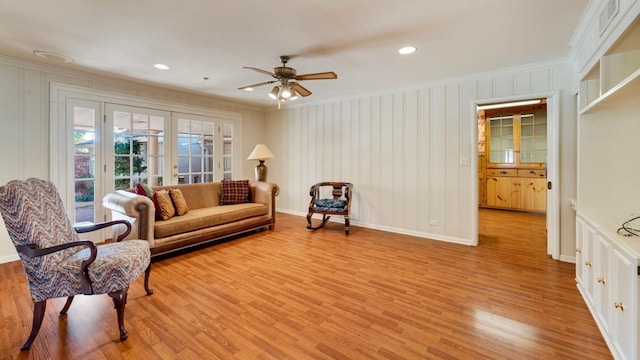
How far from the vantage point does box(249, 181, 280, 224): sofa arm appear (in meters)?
4.61

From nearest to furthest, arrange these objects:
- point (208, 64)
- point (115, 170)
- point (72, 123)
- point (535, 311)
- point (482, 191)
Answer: point (535, 311)
point (208, 64)
point (72, 123)
point (115, 170)
point (482, 191)

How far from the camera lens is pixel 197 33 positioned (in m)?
2.60

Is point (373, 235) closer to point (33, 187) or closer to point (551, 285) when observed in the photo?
point (551, 285)

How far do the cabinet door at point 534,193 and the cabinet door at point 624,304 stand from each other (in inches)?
200

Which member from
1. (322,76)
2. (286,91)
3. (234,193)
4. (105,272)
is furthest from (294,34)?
(234,193)

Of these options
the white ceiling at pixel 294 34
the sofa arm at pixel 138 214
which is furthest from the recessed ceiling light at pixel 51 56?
the sofa arm at pixel 138 214

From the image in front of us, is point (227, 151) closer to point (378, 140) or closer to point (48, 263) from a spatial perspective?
point (378, 140)

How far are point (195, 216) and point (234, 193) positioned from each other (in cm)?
102

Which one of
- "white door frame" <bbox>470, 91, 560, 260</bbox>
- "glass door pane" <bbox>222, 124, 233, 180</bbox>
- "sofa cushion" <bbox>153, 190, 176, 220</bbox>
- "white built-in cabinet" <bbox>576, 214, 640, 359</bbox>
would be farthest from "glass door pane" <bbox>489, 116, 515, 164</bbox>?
"sofa cushion" <bbox>153, 190, 176, 220</bbox>

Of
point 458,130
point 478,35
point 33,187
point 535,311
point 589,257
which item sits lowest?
point 535,311

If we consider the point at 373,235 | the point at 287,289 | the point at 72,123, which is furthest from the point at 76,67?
the point at 373,235

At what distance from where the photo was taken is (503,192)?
6309 mm

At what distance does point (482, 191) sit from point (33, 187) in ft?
24.8

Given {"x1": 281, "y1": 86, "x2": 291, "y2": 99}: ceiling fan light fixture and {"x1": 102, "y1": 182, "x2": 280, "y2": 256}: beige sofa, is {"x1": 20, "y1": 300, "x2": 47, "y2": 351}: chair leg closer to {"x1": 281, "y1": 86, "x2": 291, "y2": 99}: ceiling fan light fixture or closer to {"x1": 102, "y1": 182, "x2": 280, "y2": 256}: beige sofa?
{"x1": 102, "y1": 182, "x2": 280, "y2": 256}: beige sofa
